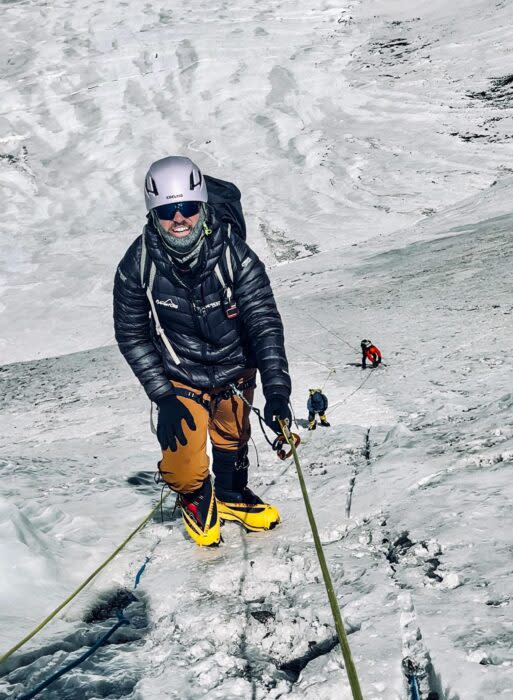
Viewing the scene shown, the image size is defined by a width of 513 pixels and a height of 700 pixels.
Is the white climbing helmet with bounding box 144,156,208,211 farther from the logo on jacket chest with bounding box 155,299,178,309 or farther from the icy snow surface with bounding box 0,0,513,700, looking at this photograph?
the icy snow surface with bounding box 0,0,513,700

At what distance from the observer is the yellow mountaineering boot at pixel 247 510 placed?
4.11m

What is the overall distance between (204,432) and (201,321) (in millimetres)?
670

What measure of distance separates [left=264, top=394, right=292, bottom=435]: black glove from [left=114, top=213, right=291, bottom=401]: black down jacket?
0.04m

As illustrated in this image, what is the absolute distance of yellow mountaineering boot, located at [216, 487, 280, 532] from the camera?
4105 millimetres

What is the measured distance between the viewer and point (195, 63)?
30.6 m

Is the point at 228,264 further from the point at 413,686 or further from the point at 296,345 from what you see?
the point at 296,345

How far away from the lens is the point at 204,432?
3928 millimetres

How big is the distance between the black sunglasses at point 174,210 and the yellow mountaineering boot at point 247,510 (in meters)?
1.85

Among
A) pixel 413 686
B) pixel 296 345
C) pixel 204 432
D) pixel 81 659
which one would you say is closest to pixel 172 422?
pixel 204 432

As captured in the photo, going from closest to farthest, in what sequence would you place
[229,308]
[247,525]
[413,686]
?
[413,686] → [229,308] → [247,525]

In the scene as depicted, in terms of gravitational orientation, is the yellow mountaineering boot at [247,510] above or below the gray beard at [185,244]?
below

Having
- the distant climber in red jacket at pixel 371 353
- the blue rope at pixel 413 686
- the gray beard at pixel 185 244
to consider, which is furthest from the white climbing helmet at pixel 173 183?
the distant climber in red jacket at pixel 371 353

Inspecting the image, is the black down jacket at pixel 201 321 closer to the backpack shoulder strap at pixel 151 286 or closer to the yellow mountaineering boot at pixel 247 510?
the backpack shoulder strap at pixel 151 286

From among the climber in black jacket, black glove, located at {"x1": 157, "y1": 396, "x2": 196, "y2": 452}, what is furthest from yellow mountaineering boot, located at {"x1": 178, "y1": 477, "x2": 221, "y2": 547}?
black glove, located at {"x1": 157, "y1": 396, "x2": 196, "y2": 452}
